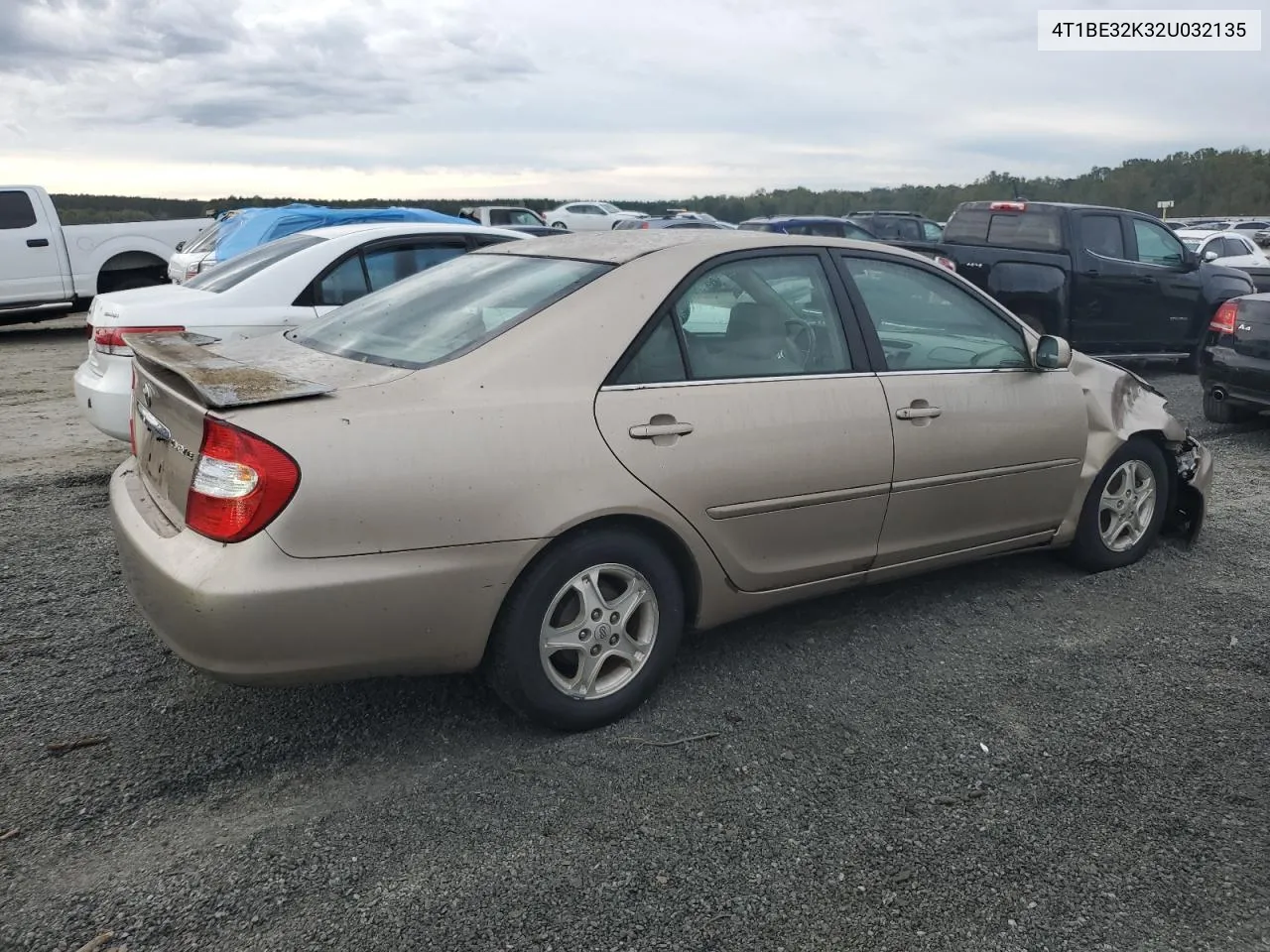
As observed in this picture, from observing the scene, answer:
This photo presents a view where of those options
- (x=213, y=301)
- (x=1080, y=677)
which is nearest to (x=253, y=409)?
(x=1080, y=677)

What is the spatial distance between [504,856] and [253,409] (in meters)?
1.32

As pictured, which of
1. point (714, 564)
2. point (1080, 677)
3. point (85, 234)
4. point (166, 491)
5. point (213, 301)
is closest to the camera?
point (166, 491)

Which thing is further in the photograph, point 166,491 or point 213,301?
point 213,301

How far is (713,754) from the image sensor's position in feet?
10.4

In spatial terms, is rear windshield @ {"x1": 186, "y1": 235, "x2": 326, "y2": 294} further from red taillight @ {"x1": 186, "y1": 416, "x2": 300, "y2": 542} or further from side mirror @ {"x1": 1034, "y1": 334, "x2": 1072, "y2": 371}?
side mirror @ {"x1": 1034, "y1": 334, "x2": 1072, "y2": 371}

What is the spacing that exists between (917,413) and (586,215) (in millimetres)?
33711

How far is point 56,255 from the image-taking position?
45.3 ft

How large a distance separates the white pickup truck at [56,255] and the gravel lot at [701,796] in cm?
1117

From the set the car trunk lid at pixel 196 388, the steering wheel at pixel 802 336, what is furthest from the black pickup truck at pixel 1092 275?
the car trunk lid at pixel 196 388

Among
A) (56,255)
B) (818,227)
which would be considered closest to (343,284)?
(56,255)

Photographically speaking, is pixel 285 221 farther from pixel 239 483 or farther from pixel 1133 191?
pixel 1133 191

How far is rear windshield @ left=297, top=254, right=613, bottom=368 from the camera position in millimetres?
3320

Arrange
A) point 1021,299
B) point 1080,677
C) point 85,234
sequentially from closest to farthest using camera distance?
point 1080,677
point 1021,299
point 85,234

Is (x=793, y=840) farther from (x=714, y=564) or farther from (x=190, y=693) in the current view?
(x=190, y=693)
